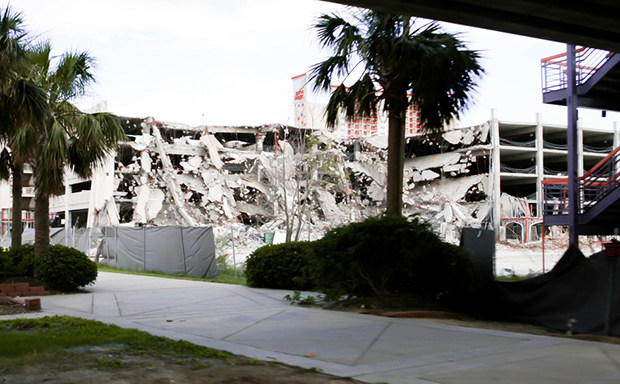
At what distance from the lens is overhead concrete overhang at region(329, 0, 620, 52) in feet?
25.8

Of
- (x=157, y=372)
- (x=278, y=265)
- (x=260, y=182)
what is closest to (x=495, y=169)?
(x=260, y=182)

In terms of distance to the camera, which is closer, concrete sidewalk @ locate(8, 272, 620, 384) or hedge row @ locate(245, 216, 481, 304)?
concrete sidewalk @ locate(8, 272, 620, 384)

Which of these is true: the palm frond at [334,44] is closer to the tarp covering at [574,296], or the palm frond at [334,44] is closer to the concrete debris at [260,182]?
the tarp covering at [574,296]

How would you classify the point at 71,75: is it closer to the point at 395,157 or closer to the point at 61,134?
the point at 61,134

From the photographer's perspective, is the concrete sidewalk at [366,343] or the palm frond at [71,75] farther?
the palm frond at [71,75]

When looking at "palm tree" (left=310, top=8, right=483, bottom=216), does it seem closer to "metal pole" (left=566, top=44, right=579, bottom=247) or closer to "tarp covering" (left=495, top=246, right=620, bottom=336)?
"tarp covering" (left=495, top=246, right=620, bottom=336)

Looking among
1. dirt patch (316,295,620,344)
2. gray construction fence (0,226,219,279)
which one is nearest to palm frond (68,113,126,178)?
gray construction fence (0,226,219,279)

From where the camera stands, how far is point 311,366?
5621mm

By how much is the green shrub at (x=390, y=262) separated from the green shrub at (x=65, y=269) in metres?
6.57

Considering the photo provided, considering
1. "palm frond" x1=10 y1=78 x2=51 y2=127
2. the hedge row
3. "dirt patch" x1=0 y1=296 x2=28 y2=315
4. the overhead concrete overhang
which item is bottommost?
"dirt patch" x1=0 y1=296 x2=28 y2=315

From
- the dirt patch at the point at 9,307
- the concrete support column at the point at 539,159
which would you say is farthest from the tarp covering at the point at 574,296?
the concrete support column at the point at 539,159

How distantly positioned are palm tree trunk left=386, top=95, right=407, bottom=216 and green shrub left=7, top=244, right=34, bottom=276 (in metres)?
9.64

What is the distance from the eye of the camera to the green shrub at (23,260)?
577 inches

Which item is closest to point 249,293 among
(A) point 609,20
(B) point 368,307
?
(B) point 368,307
